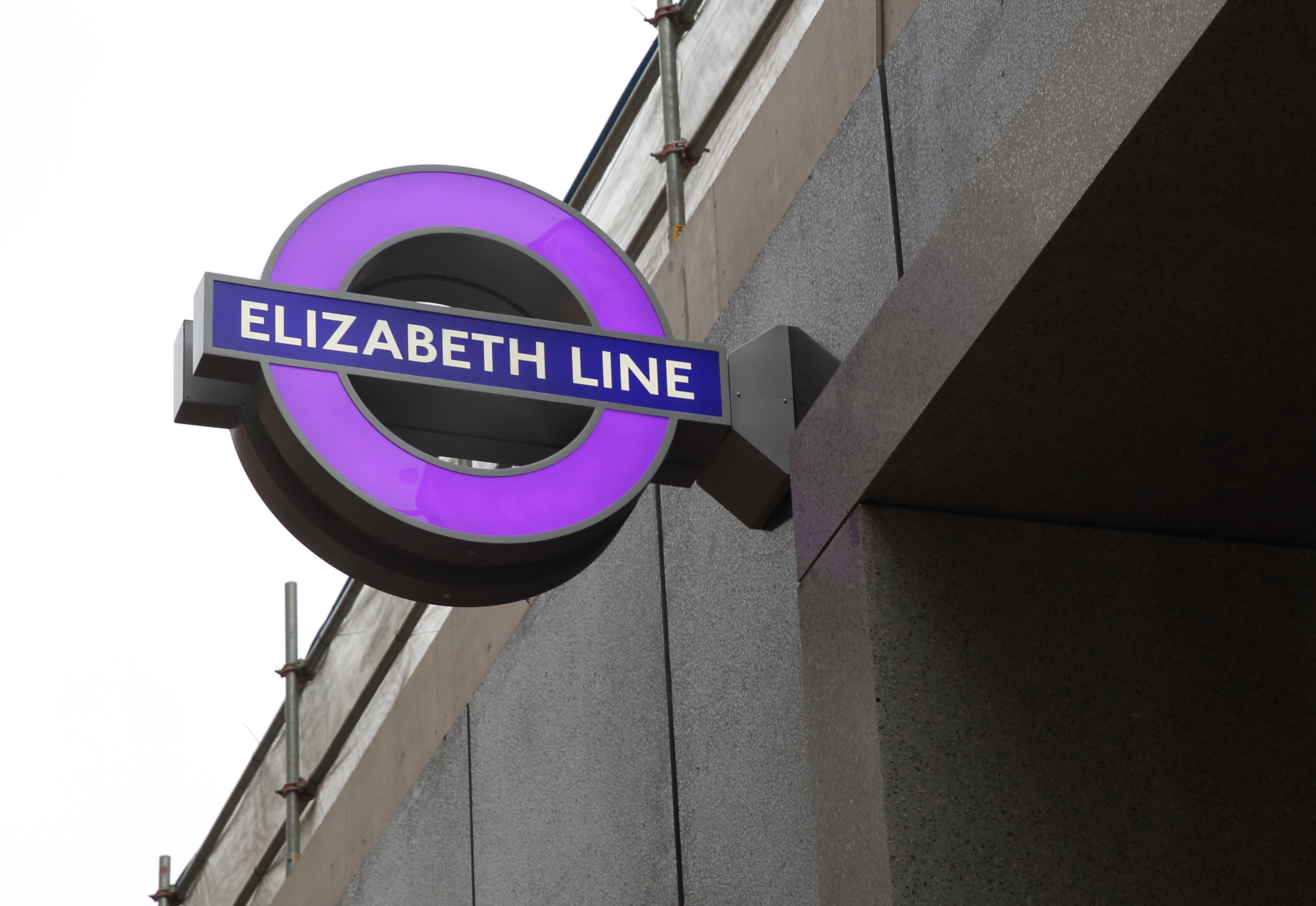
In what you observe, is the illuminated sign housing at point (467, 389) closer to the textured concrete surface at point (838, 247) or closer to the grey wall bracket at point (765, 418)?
the grey wall bracket at point (765, 418)

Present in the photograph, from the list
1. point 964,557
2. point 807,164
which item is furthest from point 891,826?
point 807,164

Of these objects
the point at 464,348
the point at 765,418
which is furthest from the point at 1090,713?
the point at 464,348

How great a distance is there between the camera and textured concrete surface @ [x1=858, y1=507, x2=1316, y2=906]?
11.8ft

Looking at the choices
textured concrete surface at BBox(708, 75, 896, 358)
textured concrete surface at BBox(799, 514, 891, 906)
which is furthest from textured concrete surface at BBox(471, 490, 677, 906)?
textured concrete surface at BBox(799, 514, 891, 906)

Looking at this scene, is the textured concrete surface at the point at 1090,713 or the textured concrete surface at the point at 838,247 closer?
the textured concrete surface at the point at 1090,713

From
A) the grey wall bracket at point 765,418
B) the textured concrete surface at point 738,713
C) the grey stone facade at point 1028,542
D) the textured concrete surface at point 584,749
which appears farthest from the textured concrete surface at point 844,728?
the textured concrete surface at point 584,749

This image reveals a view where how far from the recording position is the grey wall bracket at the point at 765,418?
4551 mm

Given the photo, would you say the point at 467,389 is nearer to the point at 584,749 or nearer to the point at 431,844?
the point at 584,749

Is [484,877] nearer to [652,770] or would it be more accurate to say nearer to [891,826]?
[652,770]

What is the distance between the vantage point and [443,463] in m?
4.14

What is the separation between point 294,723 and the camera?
32.2 feet

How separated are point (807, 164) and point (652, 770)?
1.94m

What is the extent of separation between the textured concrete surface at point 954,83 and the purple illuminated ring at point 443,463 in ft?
2.51

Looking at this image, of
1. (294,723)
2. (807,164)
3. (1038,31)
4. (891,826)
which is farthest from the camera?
(294,723)
